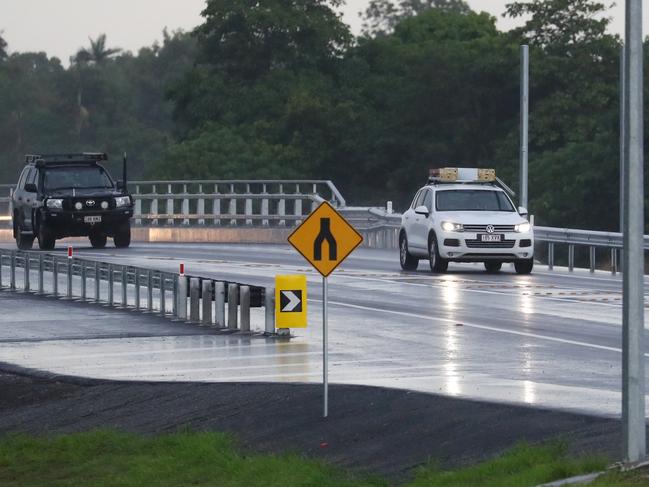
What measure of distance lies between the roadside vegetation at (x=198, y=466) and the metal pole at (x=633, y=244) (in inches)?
15.0

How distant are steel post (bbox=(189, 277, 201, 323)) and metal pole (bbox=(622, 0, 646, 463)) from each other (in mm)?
15527

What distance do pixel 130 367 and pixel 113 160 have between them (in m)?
120

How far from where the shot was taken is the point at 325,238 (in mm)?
18312

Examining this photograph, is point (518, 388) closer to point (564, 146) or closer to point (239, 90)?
point (564, 146)

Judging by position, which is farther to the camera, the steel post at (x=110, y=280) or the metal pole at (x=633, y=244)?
the steel post at (x=110, y=280)

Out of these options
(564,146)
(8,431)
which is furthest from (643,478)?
(564,146)

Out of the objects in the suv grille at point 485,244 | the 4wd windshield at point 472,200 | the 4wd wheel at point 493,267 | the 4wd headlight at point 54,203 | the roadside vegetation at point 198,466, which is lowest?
the roadside vegetation at point 198,466

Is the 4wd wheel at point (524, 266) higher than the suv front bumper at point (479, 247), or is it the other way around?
the suv front bumper at point (479, 247)

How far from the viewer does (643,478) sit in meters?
12.6

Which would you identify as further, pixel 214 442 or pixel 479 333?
pixel 479 333

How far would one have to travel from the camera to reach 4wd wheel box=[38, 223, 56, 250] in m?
45.0

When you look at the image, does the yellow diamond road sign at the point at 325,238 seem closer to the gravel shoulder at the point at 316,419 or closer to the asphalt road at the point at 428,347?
the gravel shoulder at the point at 316,419

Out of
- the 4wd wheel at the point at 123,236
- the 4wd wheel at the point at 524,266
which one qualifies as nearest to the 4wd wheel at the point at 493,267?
the 4wd wheel at the point at 524,266

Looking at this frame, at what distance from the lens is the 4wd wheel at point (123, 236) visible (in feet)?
154
